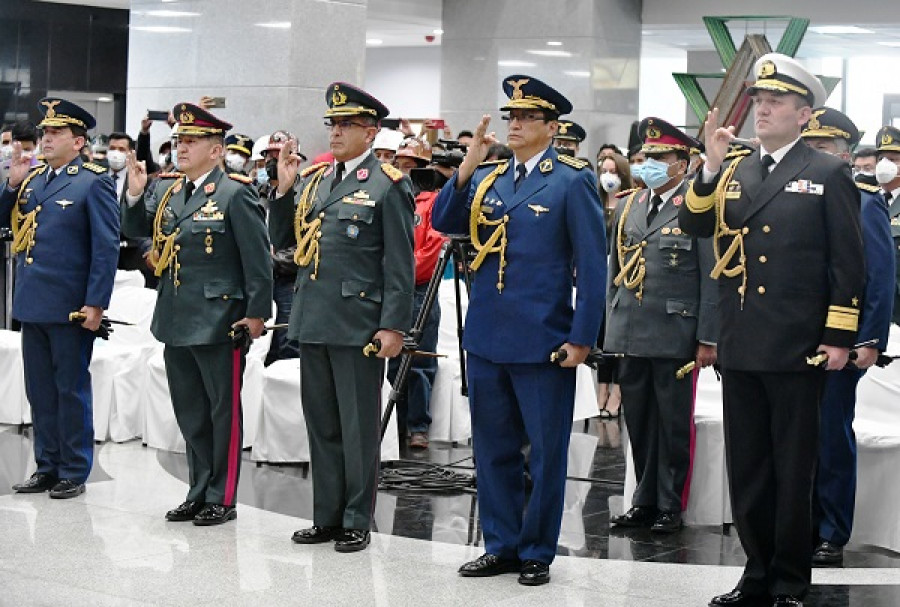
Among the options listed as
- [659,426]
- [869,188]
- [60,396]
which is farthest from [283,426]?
[869,188]

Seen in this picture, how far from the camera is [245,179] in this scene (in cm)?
650

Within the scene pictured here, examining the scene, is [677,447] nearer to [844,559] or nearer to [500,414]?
[844,559]

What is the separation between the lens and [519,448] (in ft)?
18.5

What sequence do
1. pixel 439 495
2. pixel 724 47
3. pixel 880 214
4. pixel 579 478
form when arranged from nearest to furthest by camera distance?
pixel 880 214 < pixel 439 495 < pixel 579 478 < pixel 724 47

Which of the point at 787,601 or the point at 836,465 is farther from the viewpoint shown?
the point at 836,465

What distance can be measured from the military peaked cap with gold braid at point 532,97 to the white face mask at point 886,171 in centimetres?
250

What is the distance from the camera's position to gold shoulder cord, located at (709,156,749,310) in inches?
197

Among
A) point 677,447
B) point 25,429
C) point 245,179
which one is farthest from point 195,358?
point 25,429

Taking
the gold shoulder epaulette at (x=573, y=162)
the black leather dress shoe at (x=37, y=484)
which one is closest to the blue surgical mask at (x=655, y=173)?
the gold shoulder epaulette at (x=573, y=162)

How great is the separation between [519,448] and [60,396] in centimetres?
250

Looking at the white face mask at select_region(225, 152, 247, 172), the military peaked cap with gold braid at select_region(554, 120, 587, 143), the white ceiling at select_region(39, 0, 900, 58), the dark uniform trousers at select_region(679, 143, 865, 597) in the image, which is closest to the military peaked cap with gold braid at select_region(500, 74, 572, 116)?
Answer: the dark uniform trousers at select_region(679, 143, 865, 597)

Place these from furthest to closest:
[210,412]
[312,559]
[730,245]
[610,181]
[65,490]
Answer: [610,181] < [65,490] < [210,412] < [312,559] < [730,245]

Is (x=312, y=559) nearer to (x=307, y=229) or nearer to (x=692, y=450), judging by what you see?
(x=307, y=229)

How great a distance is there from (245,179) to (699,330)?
6.79 ft
